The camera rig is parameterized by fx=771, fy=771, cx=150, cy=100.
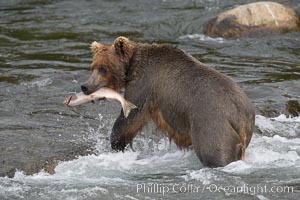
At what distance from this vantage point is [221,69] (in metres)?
11.9

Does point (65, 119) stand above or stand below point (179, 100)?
below

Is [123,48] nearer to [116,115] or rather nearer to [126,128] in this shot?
[126,128]

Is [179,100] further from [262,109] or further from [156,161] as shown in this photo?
[262,109]

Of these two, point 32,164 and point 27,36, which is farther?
point 27,36

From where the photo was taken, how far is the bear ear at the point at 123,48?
8.14m

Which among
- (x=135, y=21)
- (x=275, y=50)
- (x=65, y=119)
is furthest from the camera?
(x=135, y=21)

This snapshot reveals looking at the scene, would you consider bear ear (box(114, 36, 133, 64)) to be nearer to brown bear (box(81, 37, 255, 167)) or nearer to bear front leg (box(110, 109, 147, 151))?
brown bear (box(81, 37, 255, 167))

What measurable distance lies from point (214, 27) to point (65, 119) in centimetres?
608

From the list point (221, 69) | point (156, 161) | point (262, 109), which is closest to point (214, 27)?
point (221, 69)

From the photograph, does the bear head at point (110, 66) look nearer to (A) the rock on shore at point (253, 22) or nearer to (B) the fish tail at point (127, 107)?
(B) the fish tail at point (127, 107)

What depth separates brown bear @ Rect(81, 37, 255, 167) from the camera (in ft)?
23.7

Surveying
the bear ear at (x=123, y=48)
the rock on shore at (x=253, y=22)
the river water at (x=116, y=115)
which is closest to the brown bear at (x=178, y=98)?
the bear ear at (x=123, y=48)

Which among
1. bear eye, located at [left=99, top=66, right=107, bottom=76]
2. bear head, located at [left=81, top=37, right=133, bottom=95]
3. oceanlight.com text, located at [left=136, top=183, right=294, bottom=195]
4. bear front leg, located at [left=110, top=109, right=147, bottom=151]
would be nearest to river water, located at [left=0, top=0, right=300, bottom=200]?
oceanlight.com text, located at [left=136, top=183, right=294, bottom=195]

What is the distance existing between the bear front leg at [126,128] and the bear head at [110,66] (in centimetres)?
38
